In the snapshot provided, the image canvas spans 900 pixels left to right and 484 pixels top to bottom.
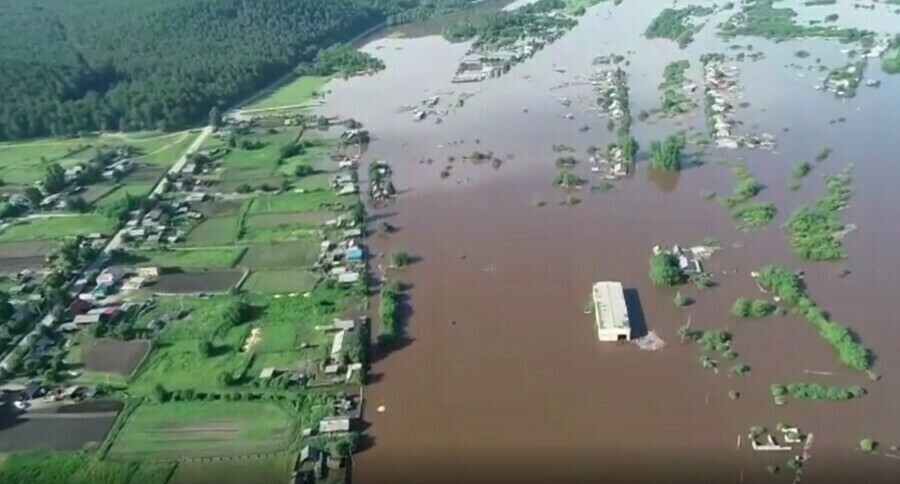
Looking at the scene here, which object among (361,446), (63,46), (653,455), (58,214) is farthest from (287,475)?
(63,46)

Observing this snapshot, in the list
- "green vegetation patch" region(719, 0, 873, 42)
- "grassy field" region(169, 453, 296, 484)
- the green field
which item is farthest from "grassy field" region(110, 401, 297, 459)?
"green vegetation patch" region(719, 0, 873, 42)

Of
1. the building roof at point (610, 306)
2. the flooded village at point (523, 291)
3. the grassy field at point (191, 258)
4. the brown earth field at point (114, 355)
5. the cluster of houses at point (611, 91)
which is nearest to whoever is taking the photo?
the flooded village at point (523, 291)

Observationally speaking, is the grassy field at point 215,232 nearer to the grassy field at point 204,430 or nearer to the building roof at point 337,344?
the building roof at point 337,344

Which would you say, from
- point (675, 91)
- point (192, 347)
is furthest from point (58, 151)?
point (675, 91)

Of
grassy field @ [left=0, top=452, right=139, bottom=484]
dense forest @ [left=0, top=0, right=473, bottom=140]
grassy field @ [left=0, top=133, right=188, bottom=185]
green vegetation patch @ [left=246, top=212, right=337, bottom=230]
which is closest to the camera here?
grassy field @ [left=0, top=452, right=139, bottom=484]

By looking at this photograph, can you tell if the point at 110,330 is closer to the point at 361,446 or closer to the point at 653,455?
the point at 361,446

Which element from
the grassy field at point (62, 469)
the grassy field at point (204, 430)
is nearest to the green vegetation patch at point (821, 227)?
the grassy field at point (204, 430)

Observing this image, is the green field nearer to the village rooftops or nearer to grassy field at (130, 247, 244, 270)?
grassy field at (130, 247, 244, 270)

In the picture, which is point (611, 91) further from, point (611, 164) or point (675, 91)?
point (611, 164)
